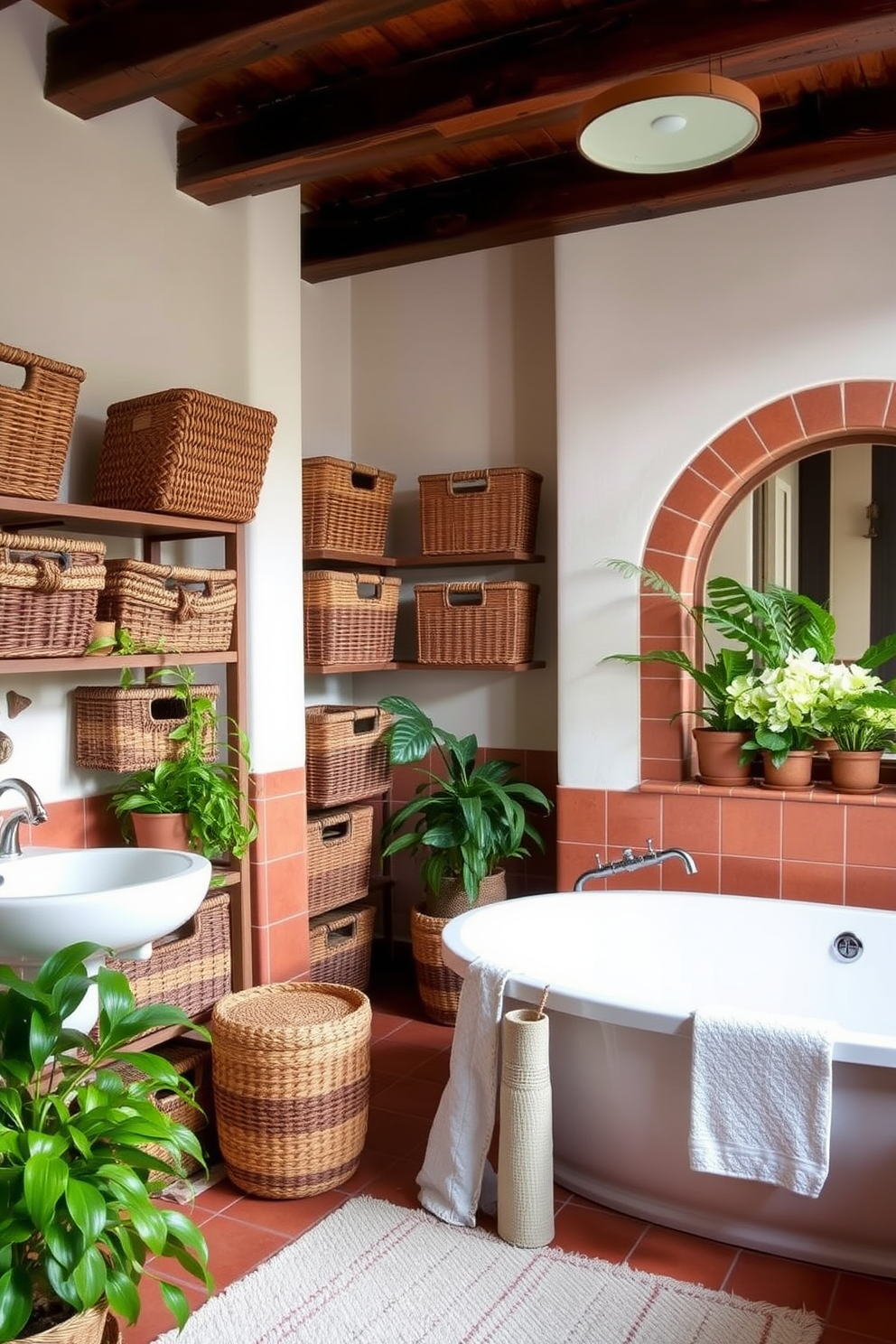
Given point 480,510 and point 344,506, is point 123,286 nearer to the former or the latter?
point 344,506

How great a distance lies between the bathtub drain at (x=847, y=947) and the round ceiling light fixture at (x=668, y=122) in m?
1.98

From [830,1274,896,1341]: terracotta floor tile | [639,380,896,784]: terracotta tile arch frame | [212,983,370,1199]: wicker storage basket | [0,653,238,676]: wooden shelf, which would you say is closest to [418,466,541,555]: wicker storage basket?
[639,380,896,784]: terracotta tile arch frame

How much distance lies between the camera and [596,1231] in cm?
251

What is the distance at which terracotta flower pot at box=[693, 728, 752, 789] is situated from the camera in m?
3.46

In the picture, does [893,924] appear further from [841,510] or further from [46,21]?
[46,21]

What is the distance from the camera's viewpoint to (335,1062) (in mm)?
2707

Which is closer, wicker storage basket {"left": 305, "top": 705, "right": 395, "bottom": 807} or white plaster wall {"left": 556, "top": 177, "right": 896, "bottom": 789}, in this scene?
white plaster wall {"left": 556, "top": 177, "right": 896, "bottom": 789}

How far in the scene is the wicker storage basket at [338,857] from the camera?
3.64 meters

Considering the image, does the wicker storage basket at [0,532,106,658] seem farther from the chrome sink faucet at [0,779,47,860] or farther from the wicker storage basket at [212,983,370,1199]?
the wicker storage basket at [212,983,370,1199]

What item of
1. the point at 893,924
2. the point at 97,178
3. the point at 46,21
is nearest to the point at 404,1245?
the point at 893,924

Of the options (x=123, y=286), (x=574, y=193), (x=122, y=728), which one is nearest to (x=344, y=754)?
(x=122, y=728)

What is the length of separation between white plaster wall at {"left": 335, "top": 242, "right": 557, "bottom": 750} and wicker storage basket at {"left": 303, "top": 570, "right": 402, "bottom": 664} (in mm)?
375

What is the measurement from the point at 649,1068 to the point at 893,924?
940 millimetres

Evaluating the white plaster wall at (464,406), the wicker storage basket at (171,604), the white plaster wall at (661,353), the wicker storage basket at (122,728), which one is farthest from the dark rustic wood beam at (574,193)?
the wicker storage basket at (122,728)
